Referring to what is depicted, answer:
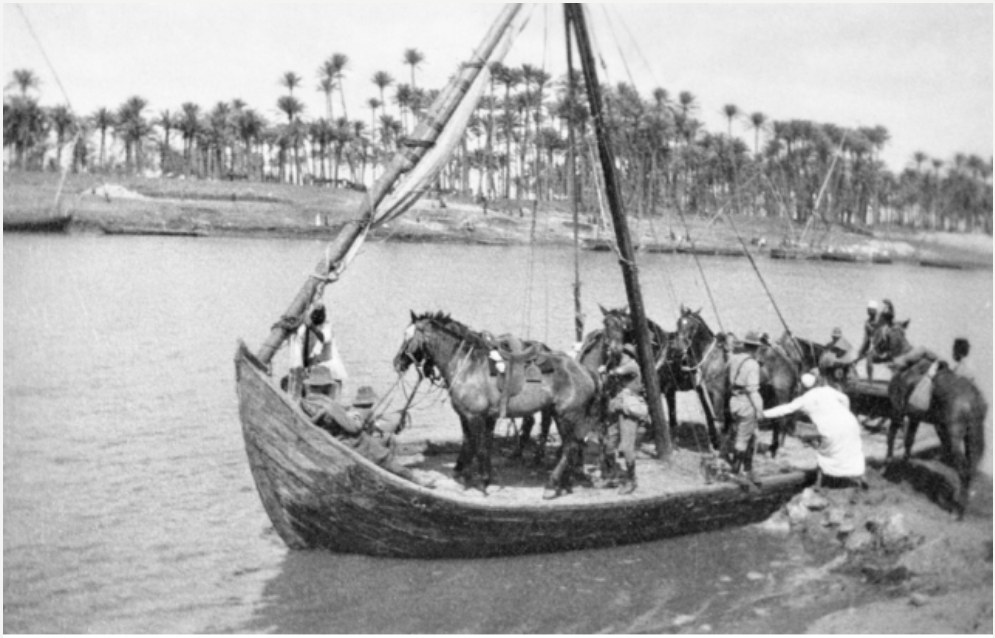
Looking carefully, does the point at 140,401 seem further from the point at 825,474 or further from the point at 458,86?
the point at 825,474

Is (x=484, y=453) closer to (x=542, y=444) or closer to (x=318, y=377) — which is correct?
(x=542, y=444)

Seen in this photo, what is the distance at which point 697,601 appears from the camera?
9.68m

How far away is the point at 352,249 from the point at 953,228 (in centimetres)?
1069

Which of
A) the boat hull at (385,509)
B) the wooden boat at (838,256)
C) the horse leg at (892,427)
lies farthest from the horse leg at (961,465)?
the wooden boat at (838,256)

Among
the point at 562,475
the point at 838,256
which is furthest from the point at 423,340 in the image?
the point at 838,256

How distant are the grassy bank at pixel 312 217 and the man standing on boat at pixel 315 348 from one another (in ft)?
116

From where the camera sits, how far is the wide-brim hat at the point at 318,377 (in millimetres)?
10156

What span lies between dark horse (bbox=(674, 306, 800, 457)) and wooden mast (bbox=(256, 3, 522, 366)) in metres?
5.11

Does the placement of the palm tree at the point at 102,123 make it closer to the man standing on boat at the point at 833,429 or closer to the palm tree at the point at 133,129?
the palm tree at the point at 133,129

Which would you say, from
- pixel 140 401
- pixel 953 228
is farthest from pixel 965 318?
pixel 140 401

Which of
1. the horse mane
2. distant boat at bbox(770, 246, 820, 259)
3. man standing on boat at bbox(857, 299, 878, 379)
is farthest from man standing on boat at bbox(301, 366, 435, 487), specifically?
distant boat at bbox(770, 246, 820, 259)

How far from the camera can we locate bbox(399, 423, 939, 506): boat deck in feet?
34.2

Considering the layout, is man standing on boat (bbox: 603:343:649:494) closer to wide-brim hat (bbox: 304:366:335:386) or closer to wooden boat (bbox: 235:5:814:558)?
wooden boat (bbox: 235:5:814:558)

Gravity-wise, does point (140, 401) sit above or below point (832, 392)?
below
